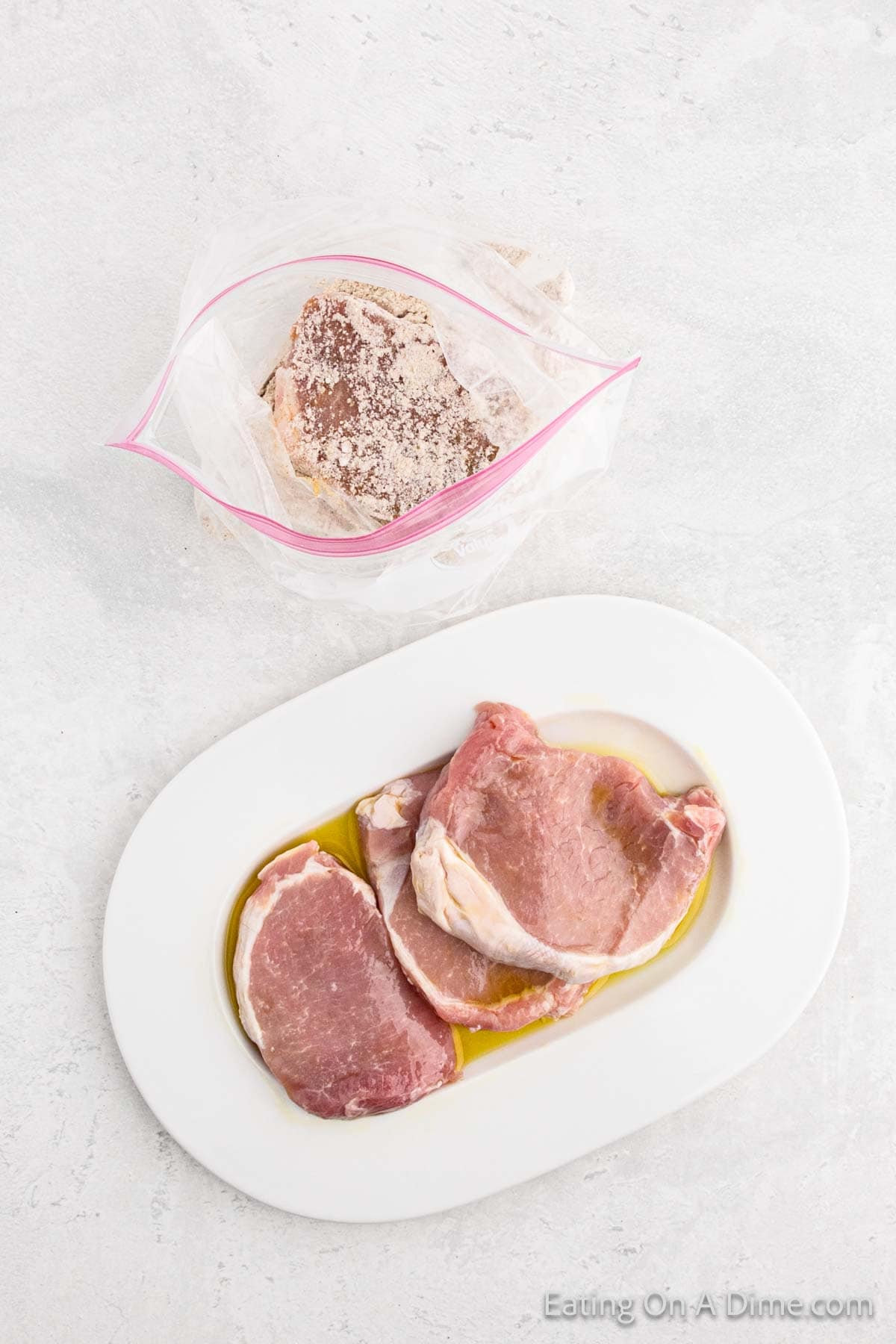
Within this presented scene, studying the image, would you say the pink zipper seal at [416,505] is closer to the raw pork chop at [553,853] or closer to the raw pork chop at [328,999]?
the raw pork chop at [553,853]

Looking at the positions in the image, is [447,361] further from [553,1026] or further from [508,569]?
[553,1026]

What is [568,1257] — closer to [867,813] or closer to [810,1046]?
[810,1046]

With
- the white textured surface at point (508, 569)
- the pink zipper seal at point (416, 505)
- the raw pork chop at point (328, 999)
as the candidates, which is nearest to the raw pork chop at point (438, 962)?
the raw pork chop at point (328, 999)

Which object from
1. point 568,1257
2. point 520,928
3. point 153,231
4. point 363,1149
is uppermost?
point 153,231

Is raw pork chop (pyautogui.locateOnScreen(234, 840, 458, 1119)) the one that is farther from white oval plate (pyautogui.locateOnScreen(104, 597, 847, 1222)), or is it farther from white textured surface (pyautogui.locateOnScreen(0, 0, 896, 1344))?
white textured surface (pyautogui.locateOnScreen(0, 0, 896, 1344))

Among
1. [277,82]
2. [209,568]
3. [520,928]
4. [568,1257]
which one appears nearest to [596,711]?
[520,928]
